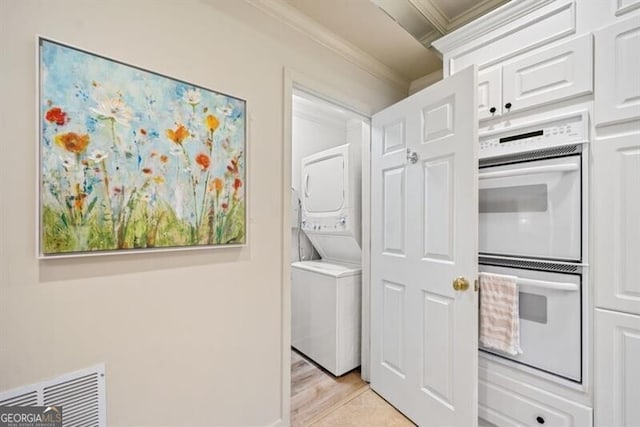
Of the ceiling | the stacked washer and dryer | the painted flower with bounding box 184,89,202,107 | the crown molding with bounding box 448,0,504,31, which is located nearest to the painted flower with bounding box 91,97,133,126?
the painted flower with bounding box 184,89,202,107

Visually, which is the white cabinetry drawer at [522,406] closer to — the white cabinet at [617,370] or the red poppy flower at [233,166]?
the white cabinet at [617,370]

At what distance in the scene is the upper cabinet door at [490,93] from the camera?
153 centimetres

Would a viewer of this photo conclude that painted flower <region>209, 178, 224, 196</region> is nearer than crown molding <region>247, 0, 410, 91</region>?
Yes

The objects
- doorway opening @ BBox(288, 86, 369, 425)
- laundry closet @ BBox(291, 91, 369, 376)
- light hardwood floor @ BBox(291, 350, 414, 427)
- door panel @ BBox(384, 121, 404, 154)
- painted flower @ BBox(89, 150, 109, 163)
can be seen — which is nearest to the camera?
painted flower @ BBox(89, 150, 109, 163)

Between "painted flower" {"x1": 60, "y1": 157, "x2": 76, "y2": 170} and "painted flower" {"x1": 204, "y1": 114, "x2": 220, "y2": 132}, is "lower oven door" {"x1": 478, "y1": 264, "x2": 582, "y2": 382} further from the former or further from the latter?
"painted flower" {"x1": 60, "y1": 157, "x2": 76, "y2": 170}

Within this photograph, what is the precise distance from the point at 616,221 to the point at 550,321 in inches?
21.3

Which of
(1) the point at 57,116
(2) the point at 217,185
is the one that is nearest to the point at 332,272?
(2) the point at 217,185

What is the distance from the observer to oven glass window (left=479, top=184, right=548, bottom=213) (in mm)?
1399

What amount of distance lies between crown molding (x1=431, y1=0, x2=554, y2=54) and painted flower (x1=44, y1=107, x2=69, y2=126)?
76.0 inches

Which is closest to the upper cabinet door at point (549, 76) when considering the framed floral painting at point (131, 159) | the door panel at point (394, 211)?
the door panel at point (394, 211)

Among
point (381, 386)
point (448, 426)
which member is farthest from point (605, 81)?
point (381, 386)

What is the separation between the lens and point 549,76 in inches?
53.4

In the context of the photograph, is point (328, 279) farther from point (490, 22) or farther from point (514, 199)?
point (490, 22)

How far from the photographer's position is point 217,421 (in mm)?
1408
